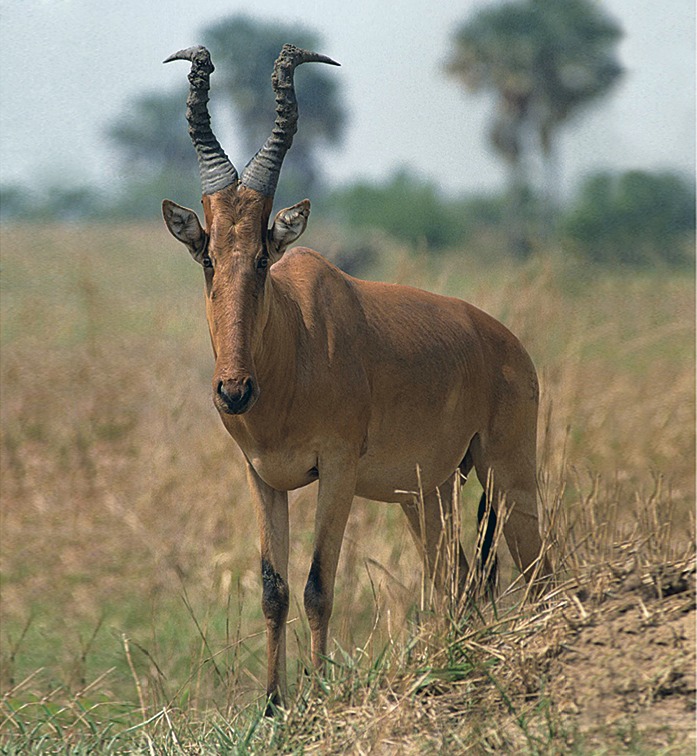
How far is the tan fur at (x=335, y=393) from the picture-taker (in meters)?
5.51

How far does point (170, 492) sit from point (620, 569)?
790 cm

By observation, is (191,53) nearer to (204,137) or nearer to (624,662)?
(204,137)

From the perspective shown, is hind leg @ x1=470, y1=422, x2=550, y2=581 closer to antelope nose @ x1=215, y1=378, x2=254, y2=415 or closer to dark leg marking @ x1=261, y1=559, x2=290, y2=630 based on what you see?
dark leg marking @ x1=261, y1=559, x2=290, y2=630

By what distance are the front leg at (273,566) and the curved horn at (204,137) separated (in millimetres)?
1352

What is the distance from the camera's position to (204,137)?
5.69 meters

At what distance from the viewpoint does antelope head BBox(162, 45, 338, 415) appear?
5.34 m

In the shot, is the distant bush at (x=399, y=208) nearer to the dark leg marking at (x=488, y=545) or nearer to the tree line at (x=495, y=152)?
the tree line at (x=495, y=152)

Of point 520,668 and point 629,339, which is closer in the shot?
point 520,668

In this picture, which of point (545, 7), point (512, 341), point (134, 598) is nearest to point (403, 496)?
point (512, 341)

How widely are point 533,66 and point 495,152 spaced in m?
4.94

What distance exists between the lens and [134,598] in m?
12.3

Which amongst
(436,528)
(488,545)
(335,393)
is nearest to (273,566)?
(335,393)

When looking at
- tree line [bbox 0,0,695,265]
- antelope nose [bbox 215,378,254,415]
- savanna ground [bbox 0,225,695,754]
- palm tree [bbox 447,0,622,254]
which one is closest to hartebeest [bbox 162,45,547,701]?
antelope nose [bbox 215,378,254,415]

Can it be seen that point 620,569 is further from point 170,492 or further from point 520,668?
point 170,492
